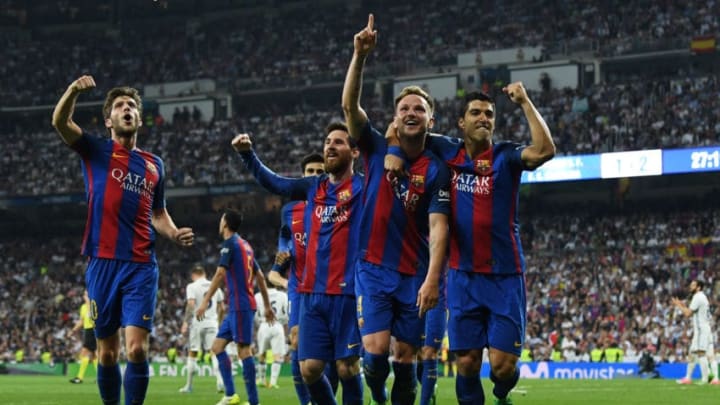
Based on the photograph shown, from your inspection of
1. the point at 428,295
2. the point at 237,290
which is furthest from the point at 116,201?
the point at 237,290

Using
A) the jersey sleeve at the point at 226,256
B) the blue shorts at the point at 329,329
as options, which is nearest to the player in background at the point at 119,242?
the blue shorts at the point at 329,329

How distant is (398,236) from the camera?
360 inches

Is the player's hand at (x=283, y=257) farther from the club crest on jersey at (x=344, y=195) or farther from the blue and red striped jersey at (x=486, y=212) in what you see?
the blue and red striped jersey at (x=486, y=212)

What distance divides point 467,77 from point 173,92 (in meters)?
15.4

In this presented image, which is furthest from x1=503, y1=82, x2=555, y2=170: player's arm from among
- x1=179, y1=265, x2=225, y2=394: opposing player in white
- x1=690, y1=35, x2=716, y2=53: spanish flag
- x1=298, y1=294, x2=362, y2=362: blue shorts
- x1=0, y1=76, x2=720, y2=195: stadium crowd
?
x1=690, y1=35, x2=716, y2=53: spanish flag

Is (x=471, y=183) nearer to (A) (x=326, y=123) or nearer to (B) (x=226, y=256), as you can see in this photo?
(B) (x=226, y=256)

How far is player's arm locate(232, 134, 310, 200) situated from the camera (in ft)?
32.7

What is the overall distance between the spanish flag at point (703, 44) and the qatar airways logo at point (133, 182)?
4075cm

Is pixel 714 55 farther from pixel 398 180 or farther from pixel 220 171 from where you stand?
pixel 398 180

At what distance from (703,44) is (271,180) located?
40.6 metres

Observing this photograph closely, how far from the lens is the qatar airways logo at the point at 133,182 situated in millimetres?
10109

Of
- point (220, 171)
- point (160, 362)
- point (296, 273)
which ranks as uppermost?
point (220, 171)

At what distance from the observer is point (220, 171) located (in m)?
50.8

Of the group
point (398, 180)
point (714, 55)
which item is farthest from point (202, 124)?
point (398, 180)
